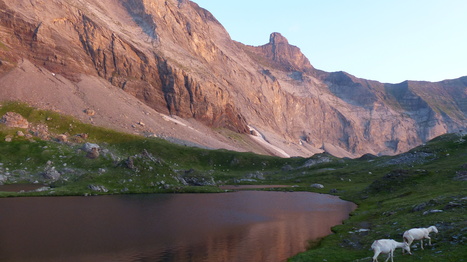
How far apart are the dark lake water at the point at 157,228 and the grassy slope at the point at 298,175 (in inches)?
221

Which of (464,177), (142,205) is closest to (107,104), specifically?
(142,205)

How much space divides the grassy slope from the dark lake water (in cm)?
561

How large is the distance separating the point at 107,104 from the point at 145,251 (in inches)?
6755

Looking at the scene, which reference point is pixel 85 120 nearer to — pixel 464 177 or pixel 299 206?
pixel 299 206

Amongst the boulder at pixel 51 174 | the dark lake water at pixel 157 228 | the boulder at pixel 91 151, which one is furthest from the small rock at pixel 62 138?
the dark lake water at pixel 157 228

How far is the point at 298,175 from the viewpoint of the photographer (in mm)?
153000

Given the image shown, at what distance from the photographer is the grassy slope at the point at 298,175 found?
39.1 m

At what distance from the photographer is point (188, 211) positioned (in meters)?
64.8

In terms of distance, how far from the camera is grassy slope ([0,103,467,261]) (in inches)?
1538

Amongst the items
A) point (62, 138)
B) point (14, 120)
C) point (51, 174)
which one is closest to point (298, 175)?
point (51, 174)

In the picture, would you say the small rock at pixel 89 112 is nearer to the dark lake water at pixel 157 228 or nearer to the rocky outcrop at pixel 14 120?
the rocky outcrop at pixel 14 120

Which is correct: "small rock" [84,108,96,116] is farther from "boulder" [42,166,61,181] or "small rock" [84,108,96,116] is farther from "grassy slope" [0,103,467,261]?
"boulder" [42,166,61,181]

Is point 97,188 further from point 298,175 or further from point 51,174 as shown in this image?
point 298,175

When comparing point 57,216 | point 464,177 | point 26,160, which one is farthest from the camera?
point 26,160
